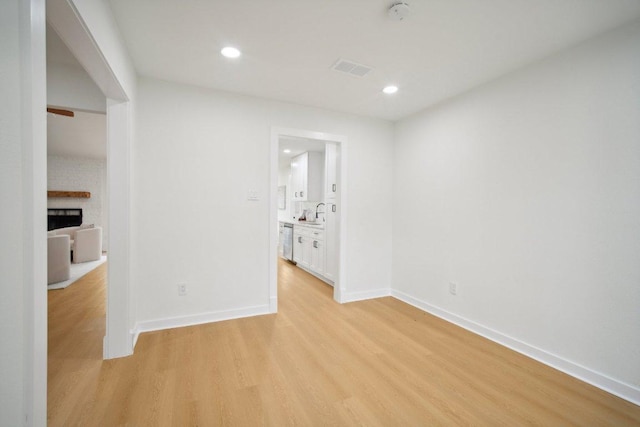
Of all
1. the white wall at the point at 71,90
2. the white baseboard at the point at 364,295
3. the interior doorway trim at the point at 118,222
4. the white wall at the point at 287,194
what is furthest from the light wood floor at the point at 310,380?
the white wall at the point at 287,194

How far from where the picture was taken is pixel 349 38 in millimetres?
2070

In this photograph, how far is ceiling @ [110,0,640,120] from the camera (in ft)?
5.76

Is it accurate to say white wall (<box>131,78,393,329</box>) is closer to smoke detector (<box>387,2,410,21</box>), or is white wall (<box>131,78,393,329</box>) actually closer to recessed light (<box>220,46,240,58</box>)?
recessed light (<box>220,46,240,58</box>)

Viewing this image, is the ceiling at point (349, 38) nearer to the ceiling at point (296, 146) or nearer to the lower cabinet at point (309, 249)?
the ceiling at point (296, 146)

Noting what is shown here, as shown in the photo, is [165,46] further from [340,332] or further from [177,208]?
[340,332]

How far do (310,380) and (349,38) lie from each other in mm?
2503

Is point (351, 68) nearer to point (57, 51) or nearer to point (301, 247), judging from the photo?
point (57, 51)

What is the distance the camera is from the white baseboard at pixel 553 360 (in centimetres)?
184

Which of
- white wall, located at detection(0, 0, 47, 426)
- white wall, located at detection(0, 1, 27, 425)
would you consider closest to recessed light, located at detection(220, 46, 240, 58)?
white wall, located at detection(0, 0, 47, 426)

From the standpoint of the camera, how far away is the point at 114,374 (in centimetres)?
200

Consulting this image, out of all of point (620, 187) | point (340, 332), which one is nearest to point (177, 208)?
point (340, 332)

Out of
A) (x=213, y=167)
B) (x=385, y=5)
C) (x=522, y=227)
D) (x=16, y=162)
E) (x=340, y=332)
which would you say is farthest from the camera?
(x=213, y=167)

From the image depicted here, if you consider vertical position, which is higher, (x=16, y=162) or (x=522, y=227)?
(x=16, y=162)

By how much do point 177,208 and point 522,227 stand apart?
3.22 meters
